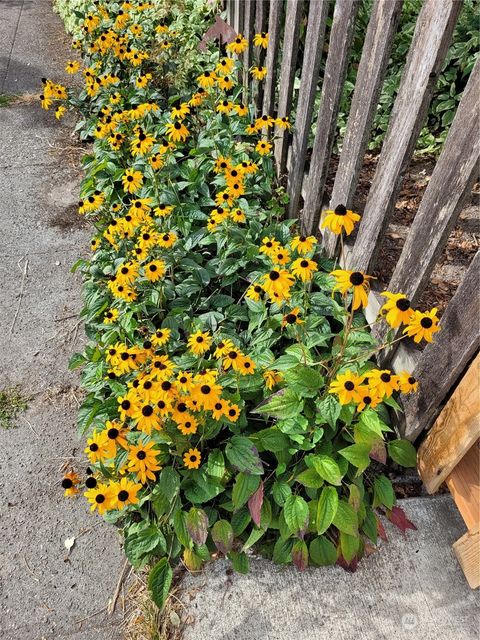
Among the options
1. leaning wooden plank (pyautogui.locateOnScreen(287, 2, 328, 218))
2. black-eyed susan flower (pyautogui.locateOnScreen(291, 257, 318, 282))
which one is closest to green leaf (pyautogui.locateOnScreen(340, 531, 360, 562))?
black-eyed susan flower (pyautogui.locateOnScreen(291, 257, 318, 282))

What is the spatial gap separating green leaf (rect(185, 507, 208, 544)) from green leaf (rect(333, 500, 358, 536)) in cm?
47

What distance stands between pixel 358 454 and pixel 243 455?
0.42m

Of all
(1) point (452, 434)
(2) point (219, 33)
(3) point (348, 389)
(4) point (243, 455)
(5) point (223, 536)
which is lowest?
(5) point (223, 536)

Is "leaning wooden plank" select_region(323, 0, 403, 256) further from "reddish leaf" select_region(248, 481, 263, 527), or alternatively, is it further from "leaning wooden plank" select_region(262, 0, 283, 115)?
"reddish leaf" select_region(248, 481, 263, 527)

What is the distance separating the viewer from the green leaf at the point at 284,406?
2020 mm

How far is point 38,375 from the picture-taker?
282 cm

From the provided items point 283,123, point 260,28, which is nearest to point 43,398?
point 283,123

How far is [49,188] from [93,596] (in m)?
2.96

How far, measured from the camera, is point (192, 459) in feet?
6.66

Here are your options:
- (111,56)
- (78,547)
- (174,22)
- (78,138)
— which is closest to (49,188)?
(78,138)

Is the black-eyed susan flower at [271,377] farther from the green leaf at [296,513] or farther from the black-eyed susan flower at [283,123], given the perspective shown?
the black-eyed susan flower at [283,123]

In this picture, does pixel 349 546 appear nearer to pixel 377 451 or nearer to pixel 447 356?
pixel 377 451

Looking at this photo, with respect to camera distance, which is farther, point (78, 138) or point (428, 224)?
point (78, 138)

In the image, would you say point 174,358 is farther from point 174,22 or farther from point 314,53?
point 174,22
